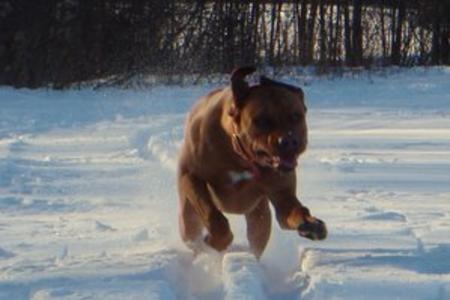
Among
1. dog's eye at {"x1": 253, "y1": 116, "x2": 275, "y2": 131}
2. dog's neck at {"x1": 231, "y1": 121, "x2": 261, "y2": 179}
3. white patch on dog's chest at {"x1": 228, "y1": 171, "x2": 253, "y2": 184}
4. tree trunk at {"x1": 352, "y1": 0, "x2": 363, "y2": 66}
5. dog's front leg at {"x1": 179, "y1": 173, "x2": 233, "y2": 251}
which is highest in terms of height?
dog's eye at {"x1": 253, "y1": 116, "x2": 275, "y2": 131}

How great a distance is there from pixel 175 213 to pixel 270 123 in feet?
6.90

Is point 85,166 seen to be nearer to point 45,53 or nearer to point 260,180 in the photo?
point 260,180

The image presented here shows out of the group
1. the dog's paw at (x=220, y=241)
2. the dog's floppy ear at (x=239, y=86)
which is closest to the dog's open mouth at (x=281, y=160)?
the dog's floppy ear at (x=239, y=86)

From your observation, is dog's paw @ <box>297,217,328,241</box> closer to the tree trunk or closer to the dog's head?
the dog's head

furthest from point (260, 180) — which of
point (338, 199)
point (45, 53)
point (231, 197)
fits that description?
point (45, 53)

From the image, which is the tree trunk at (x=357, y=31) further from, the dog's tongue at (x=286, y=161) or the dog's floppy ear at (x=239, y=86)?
the dog's tongue at (x=286, y=161)

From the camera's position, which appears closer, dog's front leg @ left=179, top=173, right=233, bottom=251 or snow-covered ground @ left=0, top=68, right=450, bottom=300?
snow-covered ground @ left=0, top=68, right=450, bottom=300

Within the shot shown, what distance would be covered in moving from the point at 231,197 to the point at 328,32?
14.3 metres

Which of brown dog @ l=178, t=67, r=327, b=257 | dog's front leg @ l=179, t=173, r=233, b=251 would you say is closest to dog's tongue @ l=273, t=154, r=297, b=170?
brown dog @ l=178, t=67, r=327, b=257

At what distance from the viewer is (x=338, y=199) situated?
258 inches

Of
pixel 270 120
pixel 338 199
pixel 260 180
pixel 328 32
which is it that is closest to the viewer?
pixel 270 120

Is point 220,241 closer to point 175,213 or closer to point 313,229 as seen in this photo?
point 313,229

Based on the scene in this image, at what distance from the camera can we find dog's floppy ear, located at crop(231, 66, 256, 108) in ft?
14.4

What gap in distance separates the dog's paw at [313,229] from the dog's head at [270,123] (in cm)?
27
